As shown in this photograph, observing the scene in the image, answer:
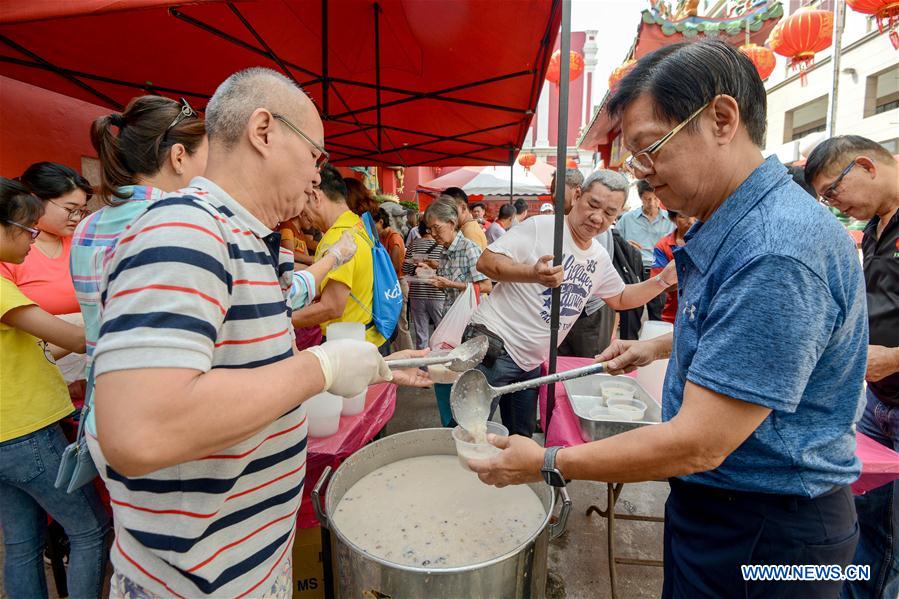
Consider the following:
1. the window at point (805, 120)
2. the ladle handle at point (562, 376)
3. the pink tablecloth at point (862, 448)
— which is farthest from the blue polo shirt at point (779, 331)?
the window at point (805, 120)

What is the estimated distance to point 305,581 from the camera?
1735mm

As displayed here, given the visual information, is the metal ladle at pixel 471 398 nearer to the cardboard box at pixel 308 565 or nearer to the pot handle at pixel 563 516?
the pot handle at pixel 563 516

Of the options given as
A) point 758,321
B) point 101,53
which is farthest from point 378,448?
point 101,53

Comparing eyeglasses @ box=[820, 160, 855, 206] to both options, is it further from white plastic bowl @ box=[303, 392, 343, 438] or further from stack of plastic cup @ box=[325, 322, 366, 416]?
white plastic bowl @ box=[303, 392, 343, 438]

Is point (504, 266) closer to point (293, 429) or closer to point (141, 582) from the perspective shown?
point (293, 429)

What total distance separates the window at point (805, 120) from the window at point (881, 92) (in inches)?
74.0

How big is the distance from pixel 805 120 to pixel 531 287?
18.2 metres

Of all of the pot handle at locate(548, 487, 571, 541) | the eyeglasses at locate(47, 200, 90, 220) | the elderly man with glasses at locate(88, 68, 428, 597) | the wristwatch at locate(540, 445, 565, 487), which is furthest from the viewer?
the eyeglasses at locate(47, 200, 90, 220)

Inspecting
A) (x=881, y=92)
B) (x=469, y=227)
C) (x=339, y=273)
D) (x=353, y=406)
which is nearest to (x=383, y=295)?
(x=339, y=273)

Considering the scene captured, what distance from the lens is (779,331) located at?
29.1 inches

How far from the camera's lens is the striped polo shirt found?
63 cm

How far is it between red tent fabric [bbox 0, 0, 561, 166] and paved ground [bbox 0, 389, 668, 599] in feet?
10.2

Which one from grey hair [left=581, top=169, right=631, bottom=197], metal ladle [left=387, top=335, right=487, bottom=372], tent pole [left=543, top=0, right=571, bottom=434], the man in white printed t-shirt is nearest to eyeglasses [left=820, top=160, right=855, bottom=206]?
the man in white printed t-shirt

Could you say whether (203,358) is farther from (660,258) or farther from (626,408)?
(660,258)
